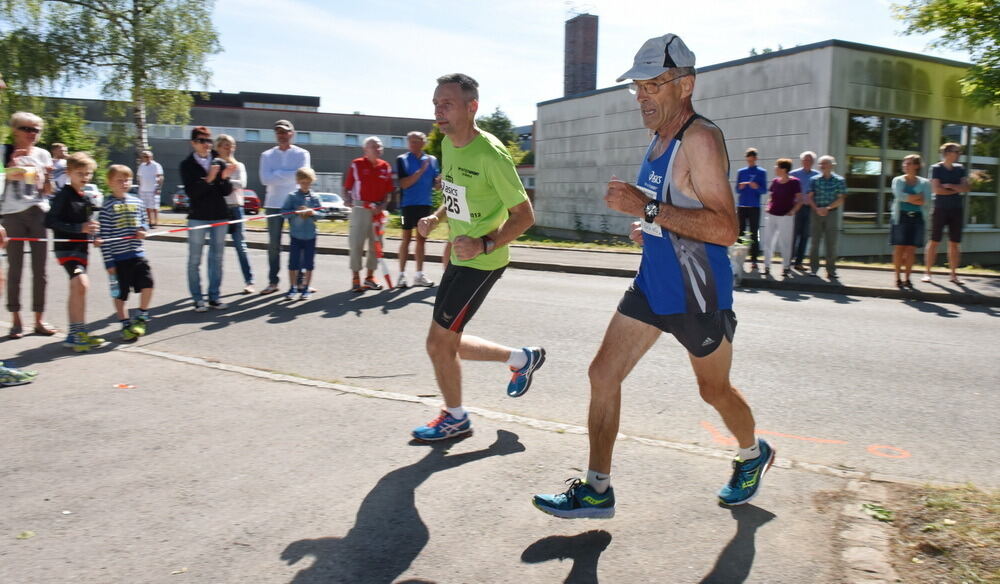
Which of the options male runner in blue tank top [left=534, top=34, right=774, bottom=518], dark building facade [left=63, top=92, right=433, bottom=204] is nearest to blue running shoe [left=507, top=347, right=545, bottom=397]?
male runner in blue tank top [left=534, top=34, right=774, bottom=518]

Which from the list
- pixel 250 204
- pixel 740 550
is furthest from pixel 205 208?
pixel 250 204

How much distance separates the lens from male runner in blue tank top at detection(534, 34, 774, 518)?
3215 mm

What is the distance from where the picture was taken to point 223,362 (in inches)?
253

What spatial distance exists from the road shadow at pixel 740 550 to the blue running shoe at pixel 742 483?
48mm

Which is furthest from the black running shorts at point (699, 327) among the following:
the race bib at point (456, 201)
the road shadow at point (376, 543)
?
the race bib at point (456, 201)

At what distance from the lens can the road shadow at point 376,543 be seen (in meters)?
2.94

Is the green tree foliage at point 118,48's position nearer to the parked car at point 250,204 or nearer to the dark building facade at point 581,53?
the parked car at point 250,204

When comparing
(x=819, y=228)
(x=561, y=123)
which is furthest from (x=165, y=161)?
(x=819, y=228)

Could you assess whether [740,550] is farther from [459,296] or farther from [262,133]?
[262,133]

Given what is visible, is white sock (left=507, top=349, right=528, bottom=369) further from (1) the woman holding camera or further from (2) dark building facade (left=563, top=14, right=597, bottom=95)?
(2) dark building facade (left=563, top=14, right=597, bottom=95)

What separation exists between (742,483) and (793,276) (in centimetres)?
1001

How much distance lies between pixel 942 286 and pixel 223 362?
10169mm

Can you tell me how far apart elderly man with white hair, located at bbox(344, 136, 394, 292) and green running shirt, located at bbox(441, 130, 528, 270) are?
6195mm

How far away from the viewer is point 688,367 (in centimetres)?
643
